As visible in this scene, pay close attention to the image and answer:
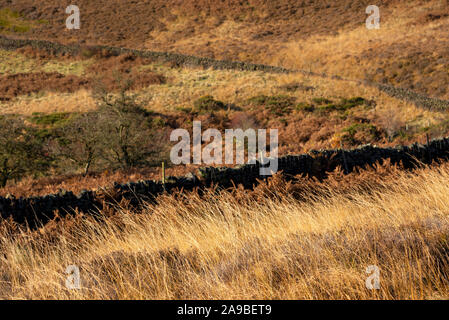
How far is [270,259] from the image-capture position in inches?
127

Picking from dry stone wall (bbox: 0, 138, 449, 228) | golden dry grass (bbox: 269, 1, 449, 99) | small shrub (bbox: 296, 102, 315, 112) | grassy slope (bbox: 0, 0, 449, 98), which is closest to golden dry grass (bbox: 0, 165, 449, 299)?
dry stone wall (bbox: 0, 138, 449, 228)

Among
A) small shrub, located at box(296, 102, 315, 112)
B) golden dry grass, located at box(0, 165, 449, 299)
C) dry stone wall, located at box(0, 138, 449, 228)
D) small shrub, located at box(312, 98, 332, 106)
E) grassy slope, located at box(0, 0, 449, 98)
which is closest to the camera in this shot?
golden dry grass, located at box(0, 165, 449, 299)

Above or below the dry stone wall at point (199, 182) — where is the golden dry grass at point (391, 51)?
above

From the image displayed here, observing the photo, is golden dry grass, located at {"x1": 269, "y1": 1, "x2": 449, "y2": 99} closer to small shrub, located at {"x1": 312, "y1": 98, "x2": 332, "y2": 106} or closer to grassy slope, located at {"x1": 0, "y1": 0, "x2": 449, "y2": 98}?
grassy slope, located at {"x1": 0, "y1": 0, "x2": 449, "y2": 98}

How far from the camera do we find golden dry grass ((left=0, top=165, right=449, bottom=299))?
109 inches

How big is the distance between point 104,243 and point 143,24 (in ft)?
179

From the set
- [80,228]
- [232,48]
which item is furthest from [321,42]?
[80,228]

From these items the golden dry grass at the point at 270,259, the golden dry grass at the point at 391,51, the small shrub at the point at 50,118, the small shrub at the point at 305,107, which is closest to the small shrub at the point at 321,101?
the small shrub at the point at 305,107

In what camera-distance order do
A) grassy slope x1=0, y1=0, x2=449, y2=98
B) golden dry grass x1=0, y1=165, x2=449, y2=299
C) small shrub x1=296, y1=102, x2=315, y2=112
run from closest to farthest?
1. golden dry grass x1=0, y1=165, x2=449, y2=299
2. small shrub x1=296, y1=102, x2=315, y2=112
3. grassy slope x1=0, y1=0, x2=449, y2=98

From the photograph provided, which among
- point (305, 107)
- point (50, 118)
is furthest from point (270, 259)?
point (50, 118)

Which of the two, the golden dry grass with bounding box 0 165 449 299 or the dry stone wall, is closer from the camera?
the golden dry grass with bounding box 0 165 449 299

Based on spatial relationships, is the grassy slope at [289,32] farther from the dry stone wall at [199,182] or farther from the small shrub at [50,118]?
the small shrub at [50,118]

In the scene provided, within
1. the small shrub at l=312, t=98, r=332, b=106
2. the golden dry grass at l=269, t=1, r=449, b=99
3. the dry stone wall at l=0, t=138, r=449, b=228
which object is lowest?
the dry stone wall at l=0, t=138, r=449, b=228

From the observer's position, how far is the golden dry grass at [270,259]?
2.76 meters
